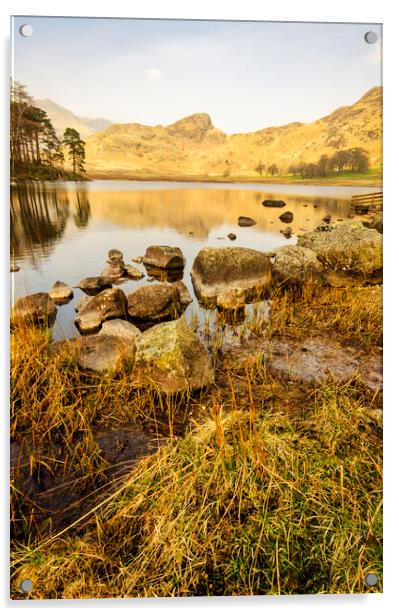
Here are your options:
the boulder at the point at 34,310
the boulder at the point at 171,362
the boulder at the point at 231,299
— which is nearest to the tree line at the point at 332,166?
the boulder at the point at 231,299

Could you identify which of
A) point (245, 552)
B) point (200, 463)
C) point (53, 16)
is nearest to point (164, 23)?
point (53, 16)

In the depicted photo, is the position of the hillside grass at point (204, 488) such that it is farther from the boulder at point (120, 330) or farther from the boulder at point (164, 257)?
the boulder at point (164, 257)

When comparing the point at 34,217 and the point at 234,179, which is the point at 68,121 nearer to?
the point at 34,217

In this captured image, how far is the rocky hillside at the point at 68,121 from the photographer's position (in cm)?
240

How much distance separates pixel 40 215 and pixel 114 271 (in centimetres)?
66

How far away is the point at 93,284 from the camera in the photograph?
9.32 feet

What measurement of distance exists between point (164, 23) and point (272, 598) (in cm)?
355

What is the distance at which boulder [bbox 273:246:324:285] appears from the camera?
3.56 metres

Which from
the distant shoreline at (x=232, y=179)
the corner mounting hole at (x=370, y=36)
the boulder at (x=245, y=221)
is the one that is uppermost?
the corner mounting hole at (x=370, y=36)

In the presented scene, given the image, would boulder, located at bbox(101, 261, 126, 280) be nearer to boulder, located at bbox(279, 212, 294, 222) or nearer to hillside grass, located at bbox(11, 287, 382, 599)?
hillside grass, located at bbox(11, 287, 382, 599)

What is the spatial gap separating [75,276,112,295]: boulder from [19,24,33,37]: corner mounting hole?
5.22ft

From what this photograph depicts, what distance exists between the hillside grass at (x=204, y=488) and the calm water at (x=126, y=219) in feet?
1.72
